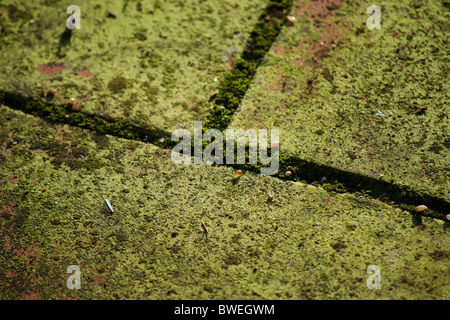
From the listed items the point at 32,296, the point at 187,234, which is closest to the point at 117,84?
the point at 187,234

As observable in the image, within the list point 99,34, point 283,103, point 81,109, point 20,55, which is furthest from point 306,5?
point 20,55

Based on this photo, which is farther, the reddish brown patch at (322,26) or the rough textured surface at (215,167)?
the reddish brown patch at (322,26)

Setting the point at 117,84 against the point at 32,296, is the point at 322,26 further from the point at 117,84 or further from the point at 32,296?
the point at 32,296

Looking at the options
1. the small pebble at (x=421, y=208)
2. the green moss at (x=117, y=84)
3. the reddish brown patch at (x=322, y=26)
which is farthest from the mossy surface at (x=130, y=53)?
the small pebble at (x=421, y=208)

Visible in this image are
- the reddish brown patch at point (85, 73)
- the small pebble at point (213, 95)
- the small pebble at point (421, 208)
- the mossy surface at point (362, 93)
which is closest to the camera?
the small pebble at point (421, 208)

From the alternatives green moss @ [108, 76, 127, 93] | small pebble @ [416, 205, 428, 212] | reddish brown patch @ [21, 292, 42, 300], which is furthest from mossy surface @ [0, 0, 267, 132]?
small pebble @ [416, 205, 428, 212]

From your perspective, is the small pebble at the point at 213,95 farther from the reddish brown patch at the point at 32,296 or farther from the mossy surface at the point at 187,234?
the reddish brown patch at the point at 32,296
